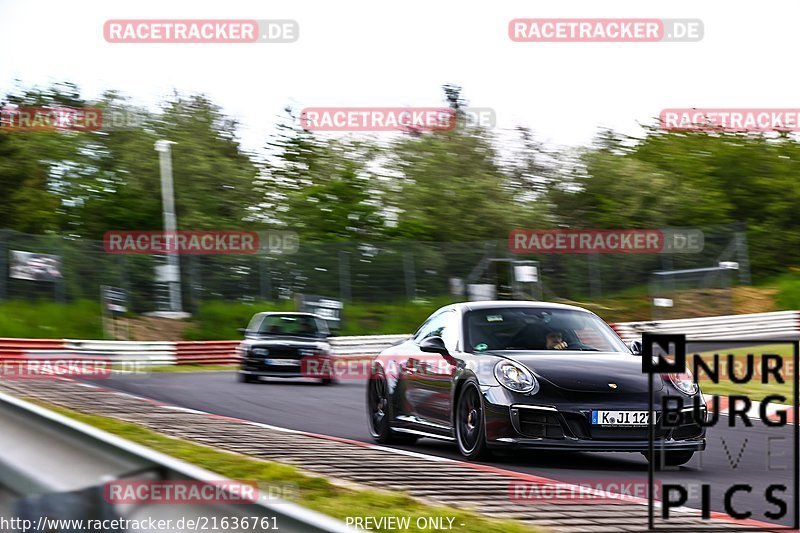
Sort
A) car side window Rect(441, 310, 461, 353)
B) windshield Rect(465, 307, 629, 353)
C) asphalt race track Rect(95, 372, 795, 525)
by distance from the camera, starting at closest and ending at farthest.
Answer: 1. asphalt race track Rect(95, 372, 795, 525)
2. windshield Rect(465, 307, 629, 353)
3. car side window Rect(441, 310, 461, 353)

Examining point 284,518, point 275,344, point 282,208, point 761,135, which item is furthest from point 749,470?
point 761,135

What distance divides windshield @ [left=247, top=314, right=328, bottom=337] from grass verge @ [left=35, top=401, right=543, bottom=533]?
1345 centimetres

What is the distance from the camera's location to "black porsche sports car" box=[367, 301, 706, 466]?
898 cm

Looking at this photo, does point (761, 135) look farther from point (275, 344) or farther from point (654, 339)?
point (654, 339)

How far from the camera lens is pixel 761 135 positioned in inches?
1984

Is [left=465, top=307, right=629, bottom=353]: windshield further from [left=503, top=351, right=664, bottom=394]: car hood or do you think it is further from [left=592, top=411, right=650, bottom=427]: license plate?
[left=592, top=411, right=650, bottom=427]: license plate

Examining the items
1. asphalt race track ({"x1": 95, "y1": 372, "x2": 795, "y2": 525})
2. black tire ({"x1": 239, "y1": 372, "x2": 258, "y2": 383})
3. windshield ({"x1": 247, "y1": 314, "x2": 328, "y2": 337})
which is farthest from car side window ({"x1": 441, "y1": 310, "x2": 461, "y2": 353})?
windshield ({"x1": 247, "y1": 314, "x2": 328, "y2": 337})

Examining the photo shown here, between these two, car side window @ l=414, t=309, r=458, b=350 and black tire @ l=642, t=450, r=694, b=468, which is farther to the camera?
car side window @ l=414, t=309, r=458, b=350

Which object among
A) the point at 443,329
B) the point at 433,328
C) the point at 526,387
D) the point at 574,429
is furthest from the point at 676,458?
the point at 433,328

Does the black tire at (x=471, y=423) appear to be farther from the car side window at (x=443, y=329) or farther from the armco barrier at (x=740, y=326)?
the armco barrier at (x=740, y=326)

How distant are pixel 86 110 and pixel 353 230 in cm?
1099

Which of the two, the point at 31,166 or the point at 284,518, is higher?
the point at 31,166

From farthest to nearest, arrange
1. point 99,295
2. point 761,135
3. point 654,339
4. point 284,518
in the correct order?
point 761,135
point 99,295
point 654,339
point 284,518

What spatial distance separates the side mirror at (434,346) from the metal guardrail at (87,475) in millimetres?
5352
